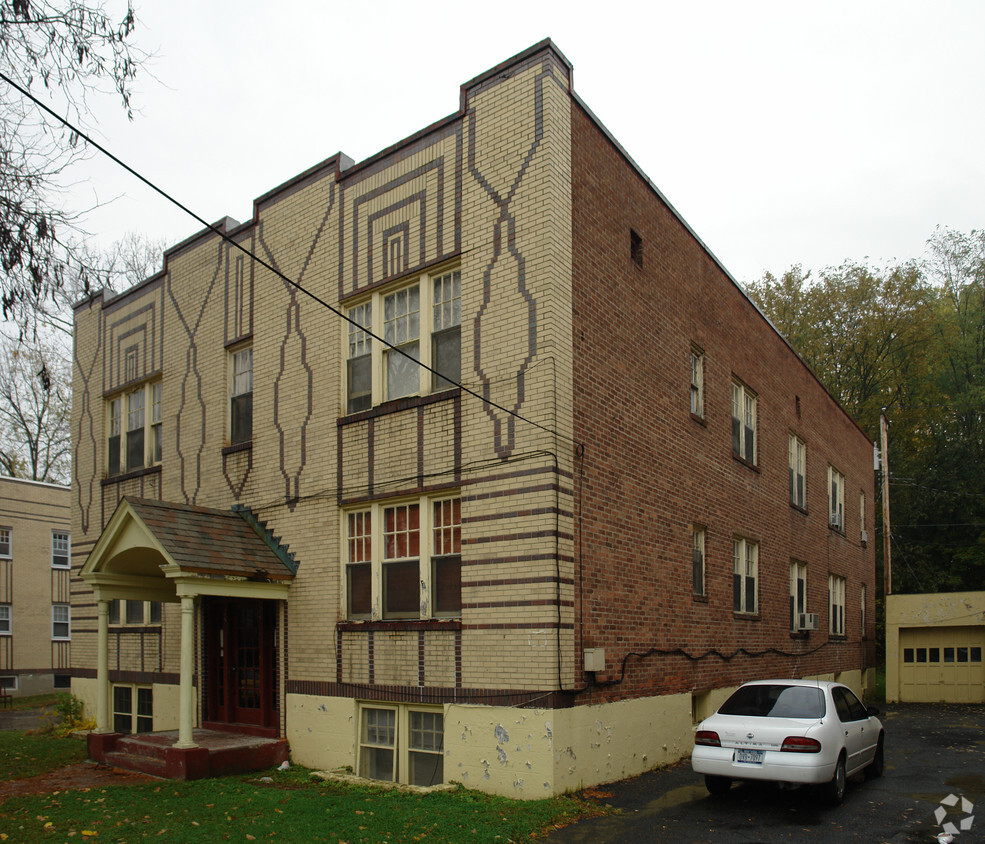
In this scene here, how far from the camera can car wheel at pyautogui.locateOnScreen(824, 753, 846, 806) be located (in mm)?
10000

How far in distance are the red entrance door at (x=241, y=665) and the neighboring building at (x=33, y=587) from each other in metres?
20.8

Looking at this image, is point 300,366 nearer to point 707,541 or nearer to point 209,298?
point 209,298

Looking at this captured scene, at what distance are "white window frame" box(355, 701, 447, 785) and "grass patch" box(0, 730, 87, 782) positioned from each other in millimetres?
4897

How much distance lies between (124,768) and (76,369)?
10211 mm

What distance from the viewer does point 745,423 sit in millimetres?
18328

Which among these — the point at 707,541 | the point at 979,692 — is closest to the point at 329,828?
the point at 707,541

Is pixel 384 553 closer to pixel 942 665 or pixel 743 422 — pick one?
pixel 743 422

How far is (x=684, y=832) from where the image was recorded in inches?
358

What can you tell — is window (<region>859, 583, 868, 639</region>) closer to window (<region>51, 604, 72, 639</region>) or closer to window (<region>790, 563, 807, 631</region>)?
window (<region>790, 563, 807, 631</region>)

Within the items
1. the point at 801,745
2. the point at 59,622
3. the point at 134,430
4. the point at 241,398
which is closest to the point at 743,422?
the point at 801,745

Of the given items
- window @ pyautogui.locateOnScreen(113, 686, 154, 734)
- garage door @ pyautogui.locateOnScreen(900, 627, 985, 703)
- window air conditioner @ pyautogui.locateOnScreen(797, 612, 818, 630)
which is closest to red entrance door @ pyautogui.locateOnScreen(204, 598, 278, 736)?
window @ pyautogui.locateOnScreen(113, 686, 154, 734)

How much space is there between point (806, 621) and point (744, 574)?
3.59 meters

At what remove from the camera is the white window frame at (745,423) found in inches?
696

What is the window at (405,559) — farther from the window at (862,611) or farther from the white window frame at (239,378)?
the window at (862,611)
